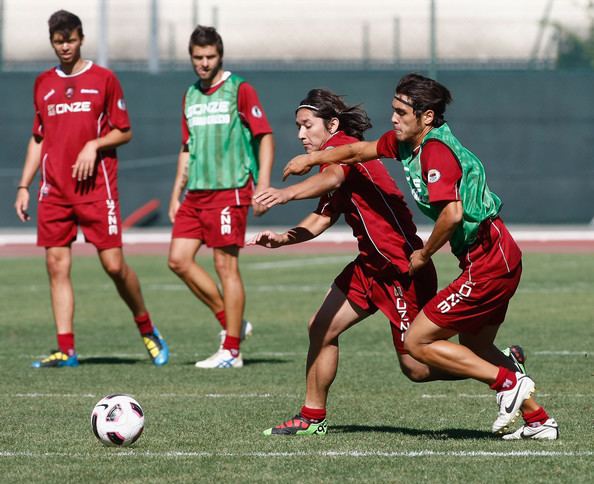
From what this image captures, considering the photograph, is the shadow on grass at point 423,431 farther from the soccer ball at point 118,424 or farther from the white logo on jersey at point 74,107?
the white logo on jersey at point 74,107

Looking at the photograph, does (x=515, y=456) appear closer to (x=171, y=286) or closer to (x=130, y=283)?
(x=130, y=283)

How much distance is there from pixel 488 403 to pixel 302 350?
307 cm

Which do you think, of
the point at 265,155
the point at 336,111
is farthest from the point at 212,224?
the point at 336,111

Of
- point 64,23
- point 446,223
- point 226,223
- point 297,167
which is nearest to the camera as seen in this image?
point 446,223

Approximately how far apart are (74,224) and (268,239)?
353 centimetres

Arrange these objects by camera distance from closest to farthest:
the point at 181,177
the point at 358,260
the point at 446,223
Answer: the point at 446,223, the point at 358,260, the point at 181,177

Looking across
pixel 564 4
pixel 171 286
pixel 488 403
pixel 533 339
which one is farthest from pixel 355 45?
pixel 488 403

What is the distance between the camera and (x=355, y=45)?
30.2m

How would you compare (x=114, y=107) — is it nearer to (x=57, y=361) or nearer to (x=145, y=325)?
(x=145, y=325)

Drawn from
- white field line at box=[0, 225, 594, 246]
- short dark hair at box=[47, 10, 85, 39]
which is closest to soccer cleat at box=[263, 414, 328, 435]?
short dark hair at box=[47, 10, 85, 39]

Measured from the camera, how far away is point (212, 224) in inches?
378

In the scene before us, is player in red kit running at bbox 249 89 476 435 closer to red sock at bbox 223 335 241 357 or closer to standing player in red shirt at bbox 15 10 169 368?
red sock at bbox 223 335 241 357

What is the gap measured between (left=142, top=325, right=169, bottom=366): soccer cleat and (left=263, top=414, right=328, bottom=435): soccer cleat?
10.2 feet

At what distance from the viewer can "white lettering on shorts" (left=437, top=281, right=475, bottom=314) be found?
606cm
